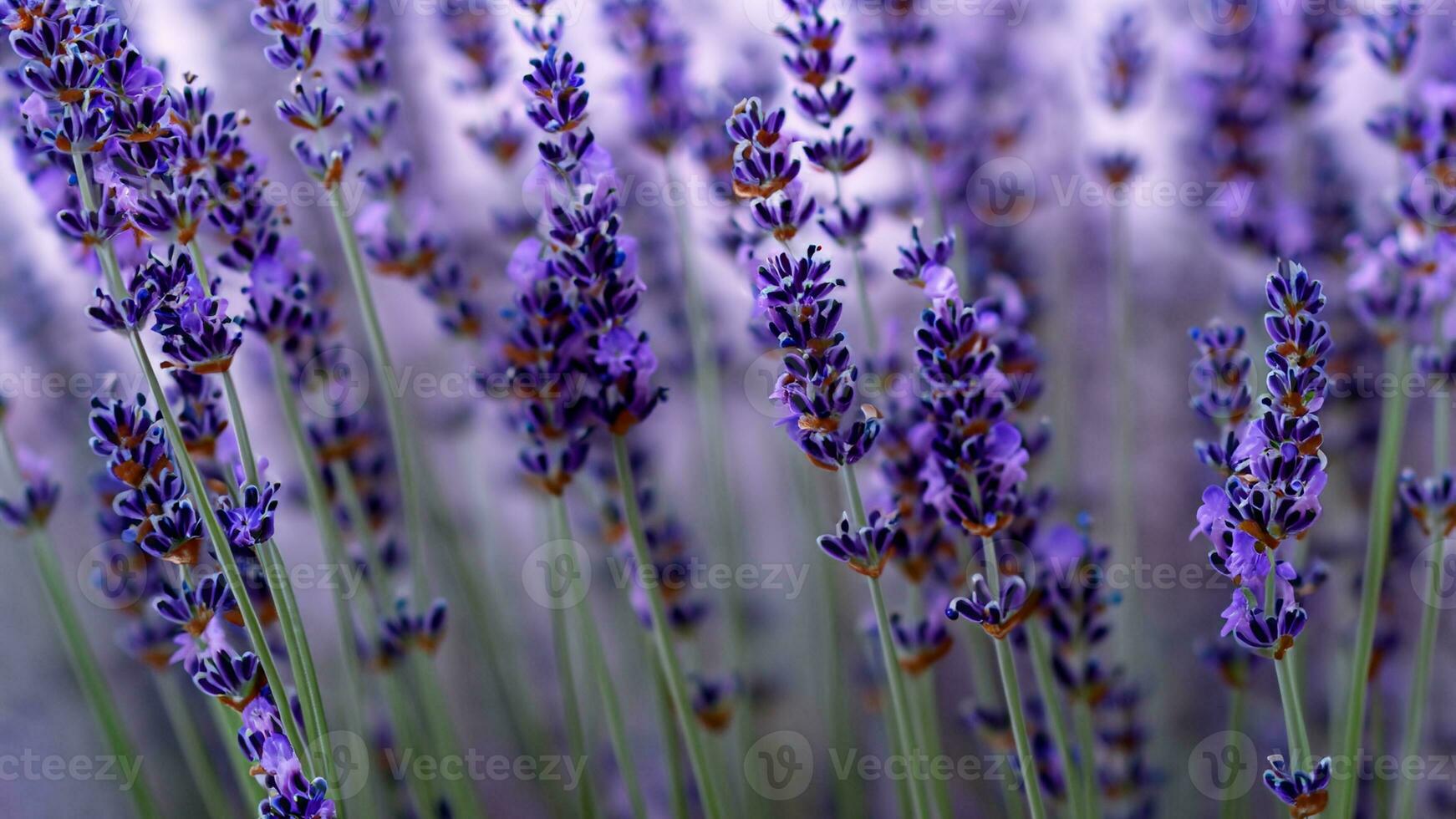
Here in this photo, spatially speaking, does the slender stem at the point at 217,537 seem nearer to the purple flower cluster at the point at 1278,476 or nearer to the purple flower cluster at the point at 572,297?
the purple flower cluster at the point at 572,297

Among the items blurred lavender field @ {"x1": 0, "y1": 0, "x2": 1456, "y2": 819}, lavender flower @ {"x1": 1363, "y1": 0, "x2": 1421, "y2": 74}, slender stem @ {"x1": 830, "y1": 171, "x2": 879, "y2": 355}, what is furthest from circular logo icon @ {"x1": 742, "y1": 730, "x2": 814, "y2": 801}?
lavender flower @ {"x1": 1363, "y1": 0, "x2": 1421, "y2": 74}

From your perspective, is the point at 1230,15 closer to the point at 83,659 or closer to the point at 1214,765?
the point at 1214,765

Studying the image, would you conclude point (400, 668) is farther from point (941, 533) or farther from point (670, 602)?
point (941, 533)

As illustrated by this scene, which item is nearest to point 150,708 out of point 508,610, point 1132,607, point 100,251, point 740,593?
point 508,610

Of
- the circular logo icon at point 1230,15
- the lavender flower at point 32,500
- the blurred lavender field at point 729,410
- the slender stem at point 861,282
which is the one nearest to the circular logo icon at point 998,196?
the blurred lavender field at point 729,410

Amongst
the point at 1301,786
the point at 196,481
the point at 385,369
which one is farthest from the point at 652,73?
the point at 1301,786

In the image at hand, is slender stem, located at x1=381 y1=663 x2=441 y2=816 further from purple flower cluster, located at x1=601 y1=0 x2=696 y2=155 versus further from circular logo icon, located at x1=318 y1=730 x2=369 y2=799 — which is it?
purple flower cluster, located at x1=601 y1=0 x2=696 y2=155
